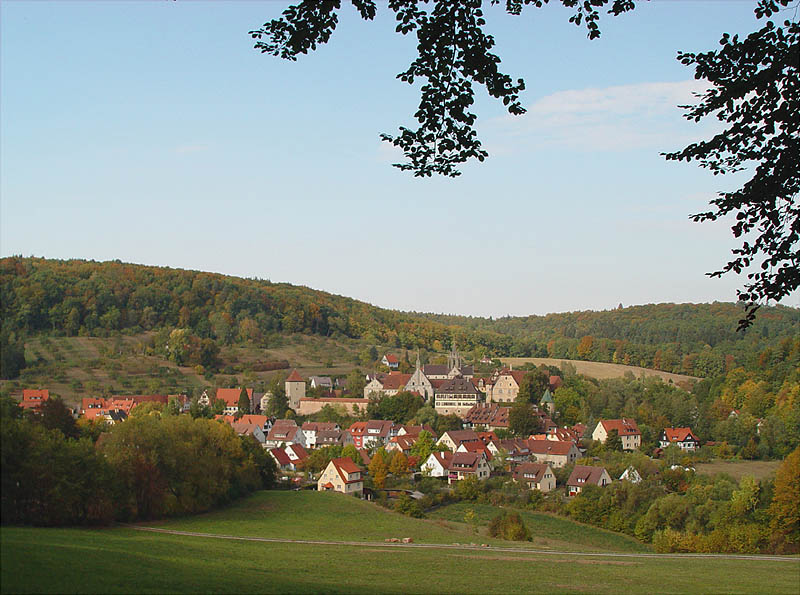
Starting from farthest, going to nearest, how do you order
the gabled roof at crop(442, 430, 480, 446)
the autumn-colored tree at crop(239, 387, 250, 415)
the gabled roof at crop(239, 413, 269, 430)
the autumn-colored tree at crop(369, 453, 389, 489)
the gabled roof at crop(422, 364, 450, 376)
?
the gabled roof at crop(422, 364, 450, 376)
the autumn-colored tree at crop(239, 387, 250, 415)
the gabled roof at crop(239, 413, 269, 430)
the gabled roof at crop(442, 430, 480, 446)
the autumn-colored tree at crop(369, 453, 389, 489)

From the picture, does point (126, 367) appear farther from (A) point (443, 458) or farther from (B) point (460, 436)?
(A) point (443, 458)

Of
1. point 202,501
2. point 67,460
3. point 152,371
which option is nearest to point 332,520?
point 202,501

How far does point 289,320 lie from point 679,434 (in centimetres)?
7287

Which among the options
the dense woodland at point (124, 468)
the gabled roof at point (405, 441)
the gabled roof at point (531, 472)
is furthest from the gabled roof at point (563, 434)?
the dense woodland at point (124, 468)

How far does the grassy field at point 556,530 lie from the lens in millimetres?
32875

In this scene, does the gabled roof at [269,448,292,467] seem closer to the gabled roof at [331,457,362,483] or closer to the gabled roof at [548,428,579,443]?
the gabled roof at [331,457,362,483]

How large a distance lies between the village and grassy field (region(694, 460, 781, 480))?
3.90 meters

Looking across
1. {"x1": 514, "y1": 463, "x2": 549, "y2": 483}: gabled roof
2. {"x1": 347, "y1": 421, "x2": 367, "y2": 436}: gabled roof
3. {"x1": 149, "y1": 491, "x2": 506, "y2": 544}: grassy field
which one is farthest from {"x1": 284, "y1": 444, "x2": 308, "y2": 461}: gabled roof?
{"x1": 514, "y1": 463, "x2": 549, "y2": 483}: gabled roof

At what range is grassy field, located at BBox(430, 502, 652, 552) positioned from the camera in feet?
108

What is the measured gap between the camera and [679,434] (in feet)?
197

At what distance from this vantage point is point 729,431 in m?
59.6

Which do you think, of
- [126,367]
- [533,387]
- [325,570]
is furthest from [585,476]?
[126,367]

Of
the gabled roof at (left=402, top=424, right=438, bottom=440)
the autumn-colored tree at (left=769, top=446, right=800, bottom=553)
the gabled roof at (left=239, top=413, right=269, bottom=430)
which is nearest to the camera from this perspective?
the autumn-colored tree at (left=769, top=446, right=800, bottom=553)

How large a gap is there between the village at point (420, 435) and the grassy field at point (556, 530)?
426 cm
